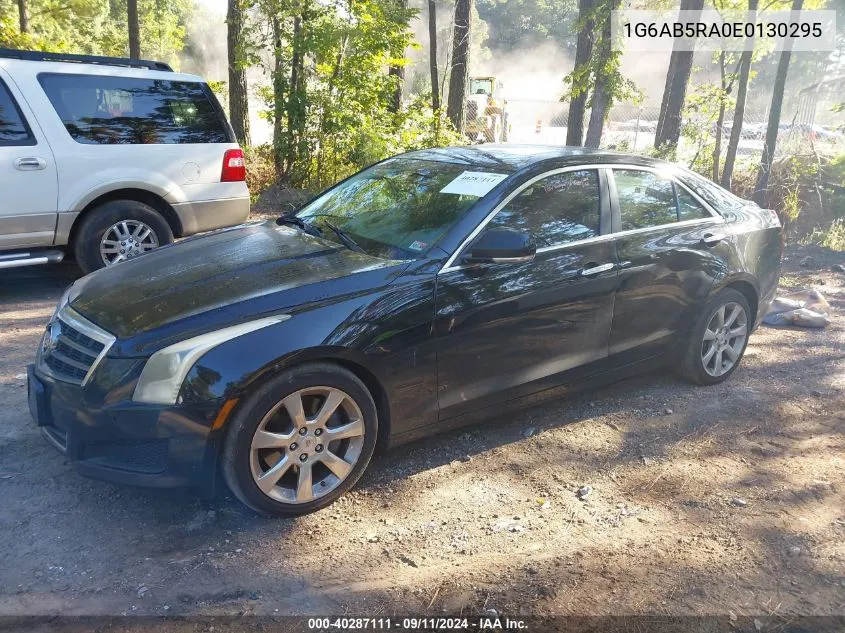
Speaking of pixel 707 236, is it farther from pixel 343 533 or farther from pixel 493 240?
pixel 343 533

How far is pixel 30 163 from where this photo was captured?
19.6 feet

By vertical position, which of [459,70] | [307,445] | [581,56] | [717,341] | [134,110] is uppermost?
[581,56]

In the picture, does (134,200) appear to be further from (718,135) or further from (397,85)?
(718,135)

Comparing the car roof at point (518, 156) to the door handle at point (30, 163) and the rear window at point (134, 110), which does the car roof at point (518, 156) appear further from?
the door handle at point (30, 163)

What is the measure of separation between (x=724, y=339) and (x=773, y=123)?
23.4 feet

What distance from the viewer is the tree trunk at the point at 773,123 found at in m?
10.3

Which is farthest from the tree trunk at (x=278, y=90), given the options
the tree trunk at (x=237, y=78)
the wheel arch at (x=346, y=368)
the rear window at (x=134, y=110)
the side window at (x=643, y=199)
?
the wheel arch at (x=346, y=368)

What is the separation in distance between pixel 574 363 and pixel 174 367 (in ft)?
7.43

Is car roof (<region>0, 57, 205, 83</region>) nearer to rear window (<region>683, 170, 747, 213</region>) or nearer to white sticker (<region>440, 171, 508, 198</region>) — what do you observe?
white sticker (<region>440, 171, 508, 198</region>)

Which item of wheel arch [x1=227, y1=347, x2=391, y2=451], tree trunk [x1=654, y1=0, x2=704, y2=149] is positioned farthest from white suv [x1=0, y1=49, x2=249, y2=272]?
tree trunk [x1=654, y1=0, x2=704, y2=149]

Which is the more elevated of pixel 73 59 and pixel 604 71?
pixel 604 71

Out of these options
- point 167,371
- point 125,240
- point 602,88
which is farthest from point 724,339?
point 602,88

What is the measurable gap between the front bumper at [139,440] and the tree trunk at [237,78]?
9.55m

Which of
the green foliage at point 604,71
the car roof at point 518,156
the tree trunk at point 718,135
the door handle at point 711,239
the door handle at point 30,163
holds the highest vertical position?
the green foliage at point 604,71
